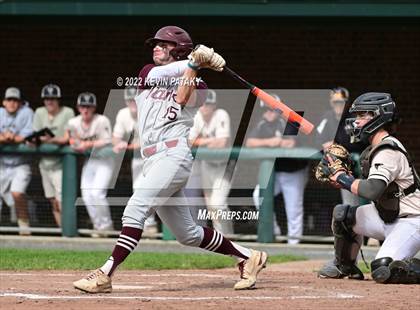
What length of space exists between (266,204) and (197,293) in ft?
16.4

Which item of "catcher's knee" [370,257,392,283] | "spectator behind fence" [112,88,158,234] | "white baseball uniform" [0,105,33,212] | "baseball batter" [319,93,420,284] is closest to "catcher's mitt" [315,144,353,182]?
"baseball batter" [319,93,420,284]

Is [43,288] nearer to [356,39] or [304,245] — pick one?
[304,245]

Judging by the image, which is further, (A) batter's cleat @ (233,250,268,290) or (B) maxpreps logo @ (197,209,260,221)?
(B) maxpreps logo @ (197,209,260,221)

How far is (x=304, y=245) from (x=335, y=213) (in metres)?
3.54

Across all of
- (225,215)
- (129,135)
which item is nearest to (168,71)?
(225,215)

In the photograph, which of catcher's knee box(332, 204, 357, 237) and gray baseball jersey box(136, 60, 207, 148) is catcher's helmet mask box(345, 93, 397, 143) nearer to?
catcher's knee box(332, 204, 357, 237)

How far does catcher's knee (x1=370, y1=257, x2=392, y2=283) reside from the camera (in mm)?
8773

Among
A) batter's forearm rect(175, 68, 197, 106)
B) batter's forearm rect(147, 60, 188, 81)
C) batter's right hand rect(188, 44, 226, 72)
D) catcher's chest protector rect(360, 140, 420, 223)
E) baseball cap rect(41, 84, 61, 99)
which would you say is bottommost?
catcher's chest protector rect(360, 140, 420, 223)

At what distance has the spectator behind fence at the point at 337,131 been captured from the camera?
12531 millimetres

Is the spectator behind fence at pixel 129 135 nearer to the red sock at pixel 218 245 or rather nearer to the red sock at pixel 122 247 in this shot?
the red sock at pixel 218 245

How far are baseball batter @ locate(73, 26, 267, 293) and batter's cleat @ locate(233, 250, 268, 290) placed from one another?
0.04 meters

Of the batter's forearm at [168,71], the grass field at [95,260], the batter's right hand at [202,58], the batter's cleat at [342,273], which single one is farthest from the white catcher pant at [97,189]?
the batter's right hand at [202,58]

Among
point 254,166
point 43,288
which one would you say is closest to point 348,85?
point 254,166

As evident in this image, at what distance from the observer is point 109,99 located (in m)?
14.9
